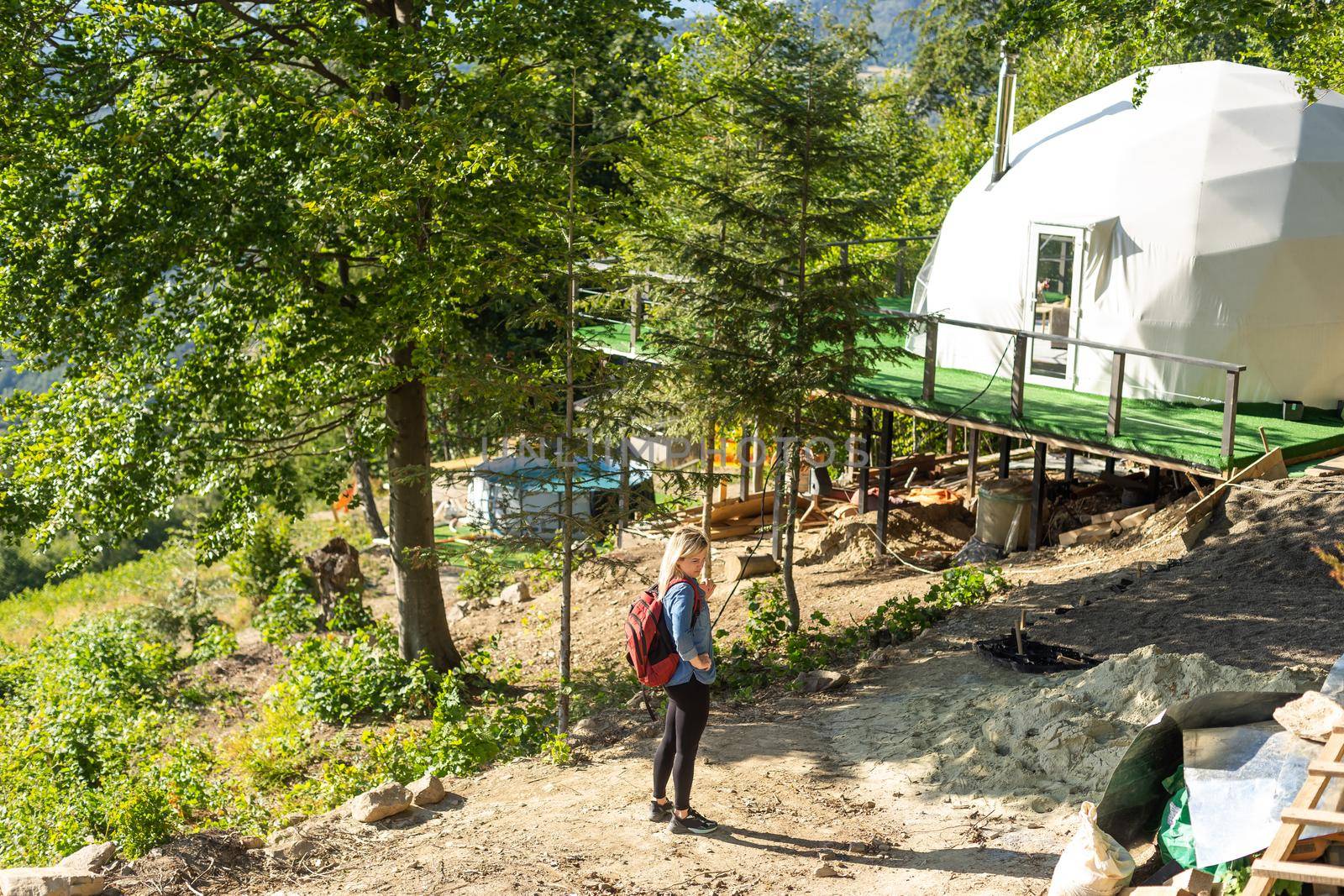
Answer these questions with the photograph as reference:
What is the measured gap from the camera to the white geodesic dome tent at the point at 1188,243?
1353 centimetres

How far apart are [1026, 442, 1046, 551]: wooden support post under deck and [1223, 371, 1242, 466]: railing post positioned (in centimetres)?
207

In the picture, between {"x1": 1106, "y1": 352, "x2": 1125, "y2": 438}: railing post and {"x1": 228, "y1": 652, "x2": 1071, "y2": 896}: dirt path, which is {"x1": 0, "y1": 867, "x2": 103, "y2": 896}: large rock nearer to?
{"x1": 228, "y1": 652, "x2": 1071, "y2": 896}: dirt path

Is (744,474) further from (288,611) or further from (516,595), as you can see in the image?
(288,611)

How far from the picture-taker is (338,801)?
898cm

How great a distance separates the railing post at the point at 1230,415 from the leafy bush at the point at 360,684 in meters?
8.67

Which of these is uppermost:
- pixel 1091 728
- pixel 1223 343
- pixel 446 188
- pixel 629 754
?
pixel 446 188

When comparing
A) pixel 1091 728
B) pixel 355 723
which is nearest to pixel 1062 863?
pixel 1091 728

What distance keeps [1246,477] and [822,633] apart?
175 inches

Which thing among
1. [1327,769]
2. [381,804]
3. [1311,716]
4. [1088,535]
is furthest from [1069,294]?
[381,804]

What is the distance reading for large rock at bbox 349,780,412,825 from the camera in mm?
7184

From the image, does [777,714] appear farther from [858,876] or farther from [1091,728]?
[858,876]

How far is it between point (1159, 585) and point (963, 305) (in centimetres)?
634

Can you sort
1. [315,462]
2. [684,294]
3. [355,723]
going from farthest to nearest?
1. [315,462]
2. [355,723]
3. [684,294]

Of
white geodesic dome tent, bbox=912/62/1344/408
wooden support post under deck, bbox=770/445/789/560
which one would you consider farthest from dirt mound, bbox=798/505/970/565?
white geodesic dome tent, bbox=912/62/1344/408
